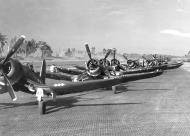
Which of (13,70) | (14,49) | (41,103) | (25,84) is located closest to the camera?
(41,103)

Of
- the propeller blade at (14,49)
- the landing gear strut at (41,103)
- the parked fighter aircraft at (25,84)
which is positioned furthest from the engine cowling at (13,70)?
the landing gear strut at (41,103)

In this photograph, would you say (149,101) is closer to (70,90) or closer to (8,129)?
(70,90)

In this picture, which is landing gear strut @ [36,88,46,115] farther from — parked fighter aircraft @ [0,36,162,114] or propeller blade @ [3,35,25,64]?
propeller blade @ [3,35,25,64]

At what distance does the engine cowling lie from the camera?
17234 mm

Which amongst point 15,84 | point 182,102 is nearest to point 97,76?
point 182,102

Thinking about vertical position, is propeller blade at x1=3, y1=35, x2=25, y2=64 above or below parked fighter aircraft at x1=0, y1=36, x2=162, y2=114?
above

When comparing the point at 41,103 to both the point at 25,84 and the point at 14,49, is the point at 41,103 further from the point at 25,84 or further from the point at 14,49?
the point at 14,49

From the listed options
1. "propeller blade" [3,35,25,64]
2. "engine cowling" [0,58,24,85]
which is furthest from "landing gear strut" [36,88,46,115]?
"propeller blade" [3,35,25,64]

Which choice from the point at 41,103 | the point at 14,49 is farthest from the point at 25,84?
the point at 14,49

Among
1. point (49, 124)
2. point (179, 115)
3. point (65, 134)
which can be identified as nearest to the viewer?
point (65, 134)

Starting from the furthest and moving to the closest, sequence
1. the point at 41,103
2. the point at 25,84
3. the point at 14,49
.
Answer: the point at 25,84, the point at 14,49, the point at 41,103

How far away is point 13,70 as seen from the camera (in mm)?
17297

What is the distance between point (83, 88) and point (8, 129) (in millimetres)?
6129

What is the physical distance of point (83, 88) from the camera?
1822cm
